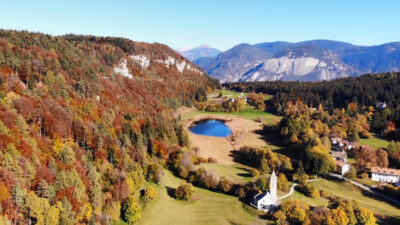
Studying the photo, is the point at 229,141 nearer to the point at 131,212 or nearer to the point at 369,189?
the point at 369,189

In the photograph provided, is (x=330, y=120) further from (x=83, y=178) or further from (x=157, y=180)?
(x=83, y=178)

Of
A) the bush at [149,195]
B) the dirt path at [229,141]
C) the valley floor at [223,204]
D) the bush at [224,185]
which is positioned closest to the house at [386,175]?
the valley floor at [223,204]

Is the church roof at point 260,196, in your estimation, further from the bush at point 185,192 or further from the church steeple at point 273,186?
the bush at point 185,192

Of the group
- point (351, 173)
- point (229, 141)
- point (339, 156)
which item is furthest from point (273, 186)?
point (229, 141)

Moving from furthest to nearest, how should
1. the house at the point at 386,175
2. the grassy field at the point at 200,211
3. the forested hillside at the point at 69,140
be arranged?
the house at the point at 386,175, the grassy field at the point at 200,211, the forested hillside at the point at 69,140

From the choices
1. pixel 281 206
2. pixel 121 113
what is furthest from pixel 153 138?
pixel 281 206

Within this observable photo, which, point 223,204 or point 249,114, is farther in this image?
point 249,114
